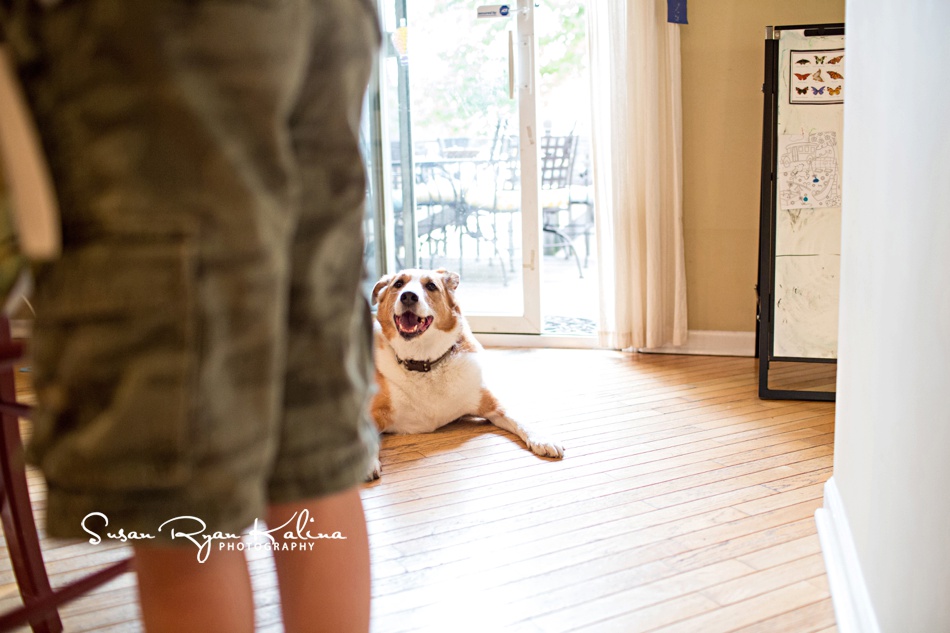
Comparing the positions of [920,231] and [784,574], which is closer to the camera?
[920,231]

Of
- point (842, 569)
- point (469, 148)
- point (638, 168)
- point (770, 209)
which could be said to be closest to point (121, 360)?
point (842, 569)

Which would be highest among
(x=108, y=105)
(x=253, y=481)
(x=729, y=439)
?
(x=108, y=105)

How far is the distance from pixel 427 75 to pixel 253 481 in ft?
12.0

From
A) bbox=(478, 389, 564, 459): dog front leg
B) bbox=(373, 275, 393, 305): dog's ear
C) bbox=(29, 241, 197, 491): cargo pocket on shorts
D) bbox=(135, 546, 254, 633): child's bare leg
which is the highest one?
bbox=(29, 241, 197, 491): cargo pocket on shorts

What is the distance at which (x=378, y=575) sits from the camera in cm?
159

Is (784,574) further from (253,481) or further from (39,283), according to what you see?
(39,283)

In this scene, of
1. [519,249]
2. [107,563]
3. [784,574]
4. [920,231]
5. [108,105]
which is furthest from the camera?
[519,249]

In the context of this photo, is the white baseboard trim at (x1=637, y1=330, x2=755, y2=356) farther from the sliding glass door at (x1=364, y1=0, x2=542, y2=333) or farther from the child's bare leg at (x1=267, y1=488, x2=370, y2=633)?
the child's bare leg at (x1=267, y1=488, x2=370, y2=633)

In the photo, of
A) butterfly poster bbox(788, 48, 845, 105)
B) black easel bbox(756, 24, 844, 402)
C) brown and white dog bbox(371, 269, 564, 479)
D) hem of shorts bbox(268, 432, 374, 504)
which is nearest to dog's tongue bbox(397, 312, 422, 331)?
brown and white dog bbox(371, 269, 564, 479)

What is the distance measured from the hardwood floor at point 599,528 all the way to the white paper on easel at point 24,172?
1078 millimetres

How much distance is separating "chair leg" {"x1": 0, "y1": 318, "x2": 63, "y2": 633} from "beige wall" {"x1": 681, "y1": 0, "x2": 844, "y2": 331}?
2938 mm

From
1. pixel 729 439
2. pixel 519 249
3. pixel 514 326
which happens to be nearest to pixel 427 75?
pixel 519 249

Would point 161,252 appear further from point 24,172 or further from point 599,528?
point 599,528

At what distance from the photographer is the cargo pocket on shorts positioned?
48cm
